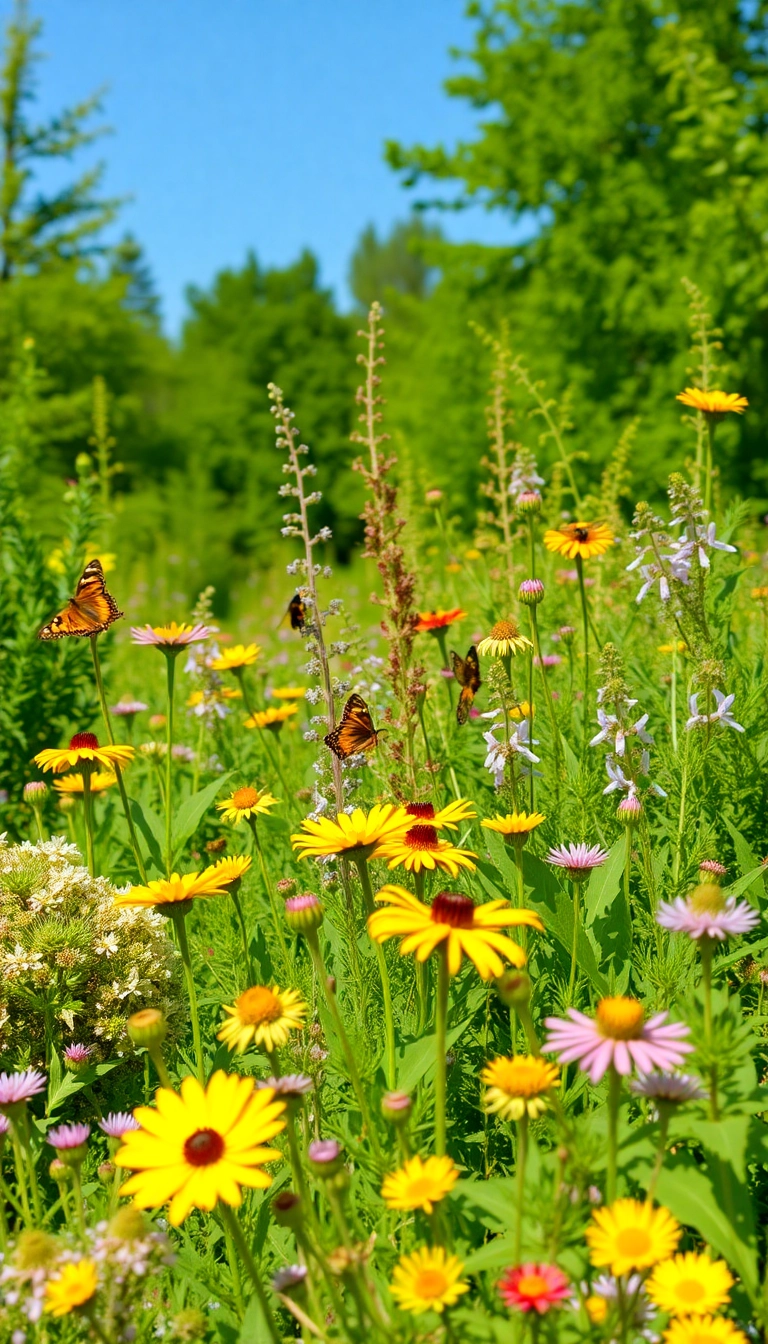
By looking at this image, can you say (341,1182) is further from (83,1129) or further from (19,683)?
(19,683)

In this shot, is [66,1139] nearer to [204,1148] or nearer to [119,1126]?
[119,1126]

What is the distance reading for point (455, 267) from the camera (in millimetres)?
13977

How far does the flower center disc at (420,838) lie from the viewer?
182 centimetres

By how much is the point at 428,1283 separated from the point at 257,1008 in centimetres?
45

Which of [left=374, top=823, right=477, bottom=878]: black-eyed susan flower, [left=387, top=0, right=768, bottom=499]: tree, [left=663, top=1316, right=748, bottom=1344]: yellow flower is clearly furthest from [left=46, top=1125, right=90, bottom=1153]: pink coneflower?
[left=387, top=0, right=768, bottom=499]: tree

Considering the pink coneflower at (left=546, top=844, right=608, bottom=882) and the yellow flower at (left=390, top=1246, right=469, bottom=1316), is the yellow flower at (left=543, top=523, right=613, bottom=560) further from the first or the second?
the yellow flower at (left=390, top=1246, right=469, bottom=1316)

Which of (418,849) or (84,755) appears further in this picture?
(84,755)

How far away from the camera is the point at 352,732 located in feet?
8.06

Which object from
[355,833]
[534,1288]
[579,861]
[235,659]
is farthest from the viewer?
[235,659]

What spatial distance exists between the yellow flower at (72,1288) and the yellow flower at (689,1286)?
74 centimetres

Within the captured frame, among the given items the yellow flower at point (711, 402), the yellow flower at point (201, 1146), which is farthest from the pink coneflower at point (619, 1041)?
the yellow flower at point (711, 402)

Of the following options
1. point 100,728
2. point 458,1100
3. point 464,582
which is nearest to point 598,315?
point 464,582

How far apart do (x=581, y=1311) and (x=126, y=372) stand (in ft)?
80.3

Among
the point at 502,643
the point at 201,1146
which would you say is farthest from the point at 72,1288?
the point at 502,643
